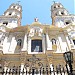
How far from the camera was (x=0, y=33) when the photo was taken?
26172 mm

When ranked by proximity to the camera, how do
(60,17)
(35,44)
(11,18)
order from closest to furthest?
(35,44)
(11,18)
(60,17)

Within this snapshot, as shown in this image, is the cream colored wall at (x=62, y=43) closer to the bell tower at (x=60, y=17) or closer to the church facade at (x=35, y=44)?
the church facade at (x=35, y=44)

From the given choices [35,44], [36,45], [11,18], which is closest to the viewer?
[36,45]

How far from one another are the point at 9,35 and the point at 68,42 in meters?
8.12

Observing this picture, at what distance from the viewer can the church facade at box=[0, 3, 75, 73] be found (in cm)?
2077

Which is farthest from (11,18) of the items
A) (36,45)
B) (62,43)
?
(62,43)

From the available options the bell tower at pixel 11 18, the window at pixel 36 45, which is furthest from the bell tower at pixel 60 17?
the window at pixel 36 45

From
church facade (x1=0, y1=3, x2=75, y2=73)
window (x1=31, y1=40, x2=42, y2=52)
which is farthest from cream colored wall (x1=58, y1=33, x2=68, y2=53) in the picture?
window (x1=31, y1=40, x2=42, y2=52)

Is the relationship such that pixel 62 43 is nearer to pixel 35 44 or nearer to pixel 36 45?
pixel 36 45

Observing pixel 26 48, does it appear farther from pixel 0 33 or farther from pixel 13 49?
pixel 0 33

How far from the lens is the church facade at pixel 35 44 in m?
20.8

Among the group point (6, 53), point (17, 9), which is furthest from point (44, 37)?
point (17, 9)

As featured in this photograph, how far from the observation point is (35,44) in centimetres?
2483

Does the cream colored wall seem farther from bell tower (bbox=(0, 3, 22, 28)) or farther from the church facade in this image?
bell tower (bbox=(0, 3, 22, 28))
